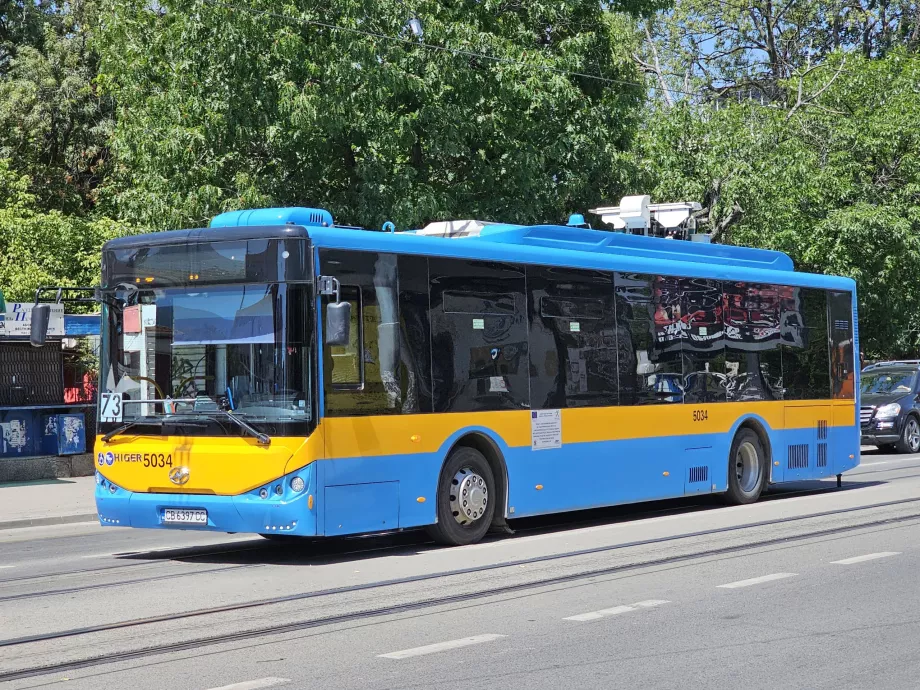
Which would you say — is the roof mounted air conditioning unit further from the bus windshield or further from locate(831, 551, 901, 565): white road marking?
the bus windshield

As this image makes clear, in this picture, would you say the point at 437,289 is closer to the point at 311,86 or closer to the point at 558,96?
the point at 311,86

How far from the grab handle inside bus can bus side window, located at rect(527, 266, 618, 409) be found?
9.40ft

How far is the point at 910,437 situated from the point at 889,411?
0.86 metres

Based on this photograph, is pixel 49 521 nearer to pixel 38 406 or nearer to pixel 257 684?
pixel 38 406

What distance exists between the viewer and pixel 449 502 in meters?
12.1

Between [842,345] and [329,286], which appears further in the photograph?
[842,345]

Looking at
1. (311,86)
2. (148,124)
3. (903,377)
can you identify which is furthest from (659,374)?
(903,377)

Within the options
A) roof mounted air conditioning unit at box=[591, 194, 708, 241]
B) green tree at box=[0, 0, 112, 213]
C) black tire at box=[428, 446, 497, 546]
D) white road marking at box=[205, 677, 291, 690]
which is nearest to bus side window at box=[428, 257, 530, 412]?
black tire at box=[428, 446, 497, 546]

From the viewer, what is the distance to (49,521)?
53.7 ft

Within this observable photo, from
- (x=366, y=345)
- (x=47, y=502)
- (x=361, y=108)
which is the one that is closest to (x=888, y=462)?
(x=361, y=108)

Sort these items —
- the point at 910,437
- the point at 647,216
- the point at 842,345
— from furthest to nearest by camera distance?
the point at 910,437 < the point at 647,216 < the point at 842,345

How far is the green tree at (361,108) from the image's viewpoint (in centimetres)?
Answer: 2053

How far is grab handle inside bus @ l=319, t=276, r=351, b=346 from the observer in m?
10.6

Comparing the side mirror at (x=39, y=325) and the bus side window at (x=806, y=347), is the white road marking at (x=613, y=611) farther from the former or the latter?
the bus side window at (x=806, y=347)
